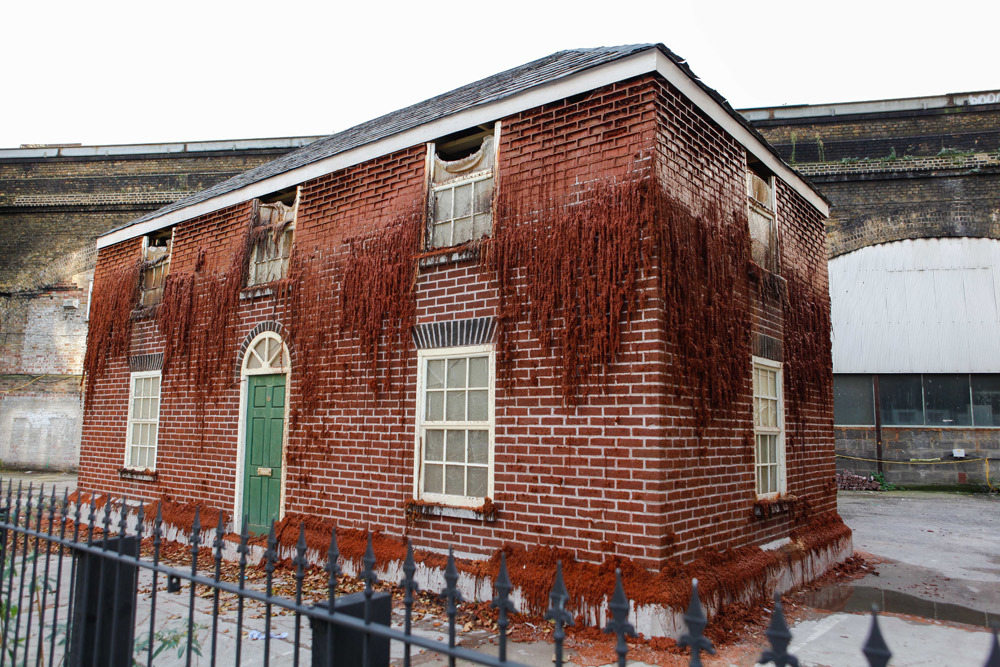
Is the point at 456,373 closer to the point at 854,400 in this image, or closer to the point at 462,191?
the point at 462,191

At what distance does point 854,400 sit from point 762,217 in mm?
13660

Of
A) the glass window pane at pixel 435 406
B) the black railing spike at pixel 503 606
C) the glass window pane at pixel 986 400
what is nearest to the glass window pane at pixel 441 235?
the glass window pane at pixel 435 406

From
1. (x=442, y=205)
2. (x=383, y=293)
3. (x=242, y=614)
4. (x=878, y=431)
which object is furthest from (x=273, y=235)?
(x=878, y=431)

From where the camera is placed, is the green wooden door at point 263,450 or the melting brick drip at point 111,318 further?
the melting brick drip at point 111,318

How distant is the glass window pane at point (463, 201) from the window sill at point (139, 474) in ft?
22.2

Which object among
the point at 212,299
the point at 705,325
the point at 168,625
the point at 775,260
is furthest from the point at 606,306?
the point at 212,299

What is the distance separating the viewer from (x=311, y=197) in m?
9.33

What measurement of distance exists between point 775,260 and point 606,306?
3655mm

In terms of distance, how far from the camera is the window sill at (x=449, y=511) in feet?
22.1

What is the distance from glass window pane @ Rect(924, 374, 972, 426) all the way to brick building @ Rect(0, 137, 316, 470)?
70.0 feet

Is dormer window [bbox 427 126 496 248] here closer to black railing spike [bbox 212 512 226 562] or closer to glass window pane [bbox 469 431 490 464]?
glass window pane [bbox 469 431 490 464]

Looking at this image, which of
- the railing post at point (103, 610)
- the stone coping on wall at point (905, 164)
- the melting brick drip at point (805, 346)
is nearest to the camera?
the railing post at point (103, 610)

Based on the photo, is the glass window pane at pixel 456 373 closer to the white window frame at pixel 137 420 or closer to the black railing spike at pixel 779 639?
the black railing spike at pixel 779 639

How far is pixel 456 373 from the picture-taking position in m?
7.38
